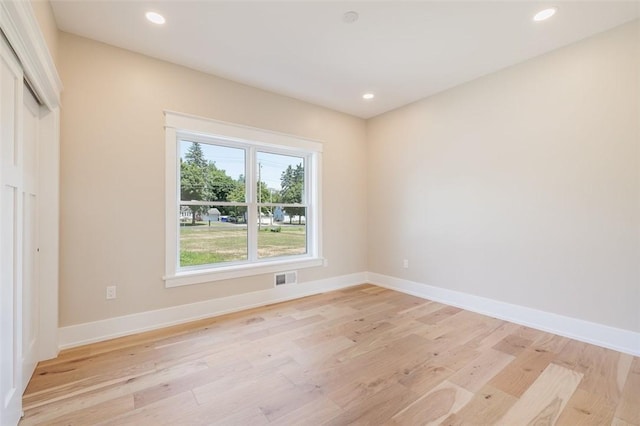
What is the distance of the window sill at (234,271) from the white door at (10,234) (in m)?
1.35

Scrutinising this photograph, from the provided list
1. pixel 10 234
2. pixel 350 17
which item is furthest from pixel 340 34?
pixel 10 234

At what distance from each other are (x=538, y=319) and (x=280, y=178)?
3.39 meters

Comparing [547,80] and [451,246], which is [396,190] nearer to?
[451,246]

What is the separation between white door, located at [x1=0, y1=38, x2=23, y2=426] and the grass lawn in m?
1.59

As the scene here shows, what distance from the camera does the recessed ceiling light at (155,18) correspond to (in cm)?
228

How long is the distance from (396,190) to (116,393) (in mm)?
3799

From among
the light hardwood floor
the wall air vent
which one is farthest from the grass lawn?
the light hardwood floor

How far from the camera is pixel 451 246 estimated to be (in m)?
3.61

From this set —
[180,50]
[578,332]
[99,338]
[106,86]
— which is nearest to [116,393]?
[99,338]

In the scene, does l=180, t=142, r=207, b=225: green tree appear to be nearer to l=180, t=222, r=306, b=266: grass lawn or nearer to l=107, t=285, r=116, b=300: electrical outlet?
l=180, t=222, r=306, b=266: grass lawn

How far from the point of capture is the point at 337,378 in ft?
6.58

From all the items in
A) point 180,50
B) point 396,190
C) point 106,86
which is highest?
point 180,50

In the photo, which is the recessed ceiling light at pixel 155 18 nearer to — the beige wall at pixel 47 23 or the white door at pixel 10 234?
the beige wall at pixel 47 23

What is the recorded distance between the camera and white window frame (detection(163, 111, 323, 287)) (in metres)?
2.96
